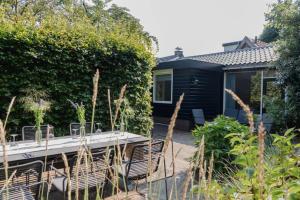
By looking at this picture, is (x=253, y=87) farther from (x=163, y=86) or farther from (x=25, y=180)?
(x=25, y=180)

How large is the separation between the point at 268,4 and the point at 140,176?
18.6 ft

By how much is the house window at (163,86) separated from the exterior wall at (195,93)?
0.85 ft

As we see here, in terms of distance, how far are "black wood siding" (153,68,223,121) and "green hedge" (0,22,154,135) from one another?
318cm

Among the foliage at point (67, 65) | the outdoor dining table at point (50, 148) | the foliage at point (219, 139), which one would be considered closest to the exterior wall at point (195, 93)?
the foliage at point (67, 65)

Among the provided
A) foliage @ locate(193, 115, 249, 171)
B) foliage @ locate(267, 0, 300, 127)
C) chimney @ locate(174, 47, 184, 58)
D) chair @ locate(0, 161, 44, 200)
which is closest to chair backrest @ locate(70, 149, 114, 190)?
chair @ locate(0, 161, 44, 200)

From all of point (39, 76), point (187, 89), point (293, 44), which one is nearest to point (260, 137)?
point (39, 76)

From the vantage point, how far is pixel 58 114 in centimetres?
475

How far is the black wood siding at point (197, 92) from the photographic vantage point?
29.2 ft

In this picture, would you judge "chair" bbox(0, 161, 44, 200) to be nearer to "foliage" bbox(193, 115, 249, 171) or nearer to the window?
"foliage" bbox(193, 115, 249, 171)

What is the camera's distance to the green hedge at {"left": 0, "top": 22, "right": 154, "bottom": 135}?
13.9 feet

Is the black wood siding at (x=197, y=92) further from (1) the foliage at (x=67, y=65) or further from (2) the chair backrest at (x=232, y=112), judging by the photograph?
(1) the foliage at (x=67, y=65)

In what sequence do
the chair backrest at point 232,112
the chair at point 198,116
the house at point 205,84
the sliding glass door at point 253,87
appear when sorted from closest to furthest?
the chair at point 198,116 < the sliding glass door at point 253,87 < the house at point 205,84 < the chair backrest at point 232,112

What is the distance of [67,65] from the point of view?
4.79 metres

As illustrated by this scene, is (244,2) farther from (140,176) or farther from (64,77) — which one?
(140,176)
